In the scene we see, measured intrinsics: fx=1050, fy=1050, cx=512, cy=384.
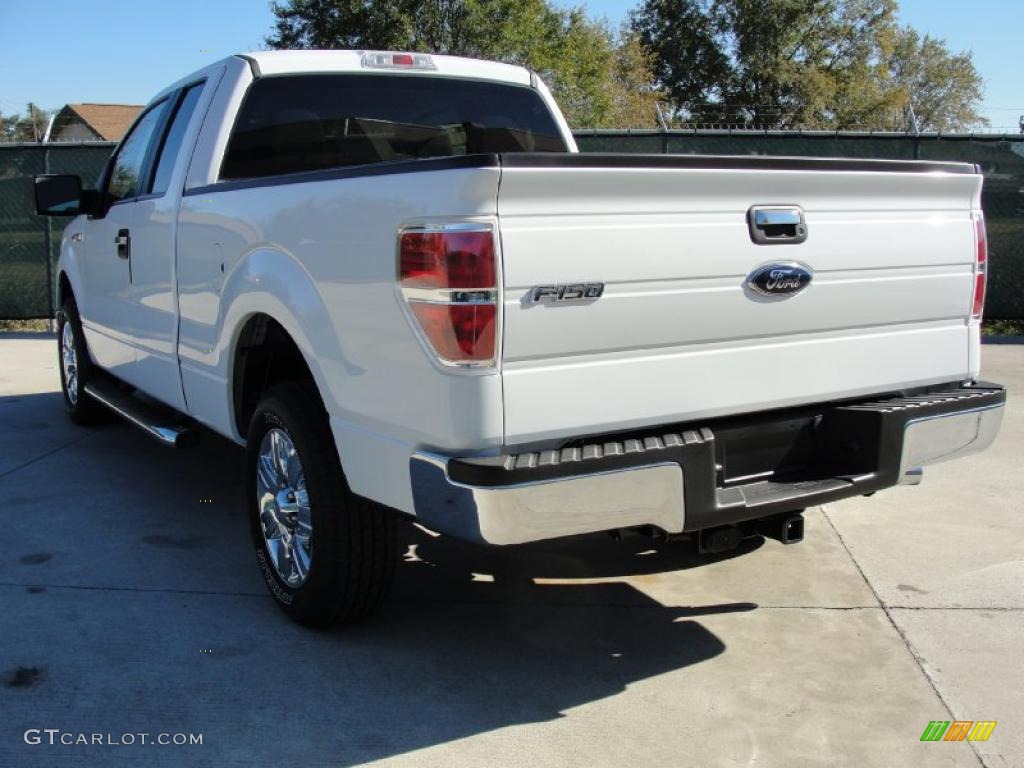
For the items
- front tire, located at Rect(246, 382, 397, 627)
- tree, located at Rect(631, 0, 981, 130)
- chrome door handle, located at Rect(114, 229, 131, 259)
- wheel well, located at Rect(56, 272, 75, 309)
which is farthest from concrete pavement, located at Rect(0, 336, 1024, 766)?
tree, located at Rect(631, 0, 981, 130)

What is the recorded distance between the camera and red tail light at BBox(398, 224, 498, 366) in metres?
2.75

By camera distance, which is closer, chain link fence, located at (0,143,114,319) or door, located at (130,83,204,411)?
door, located at (130,83,204,411)

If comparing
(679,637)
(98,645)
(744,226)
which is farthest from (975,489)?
(98,645)

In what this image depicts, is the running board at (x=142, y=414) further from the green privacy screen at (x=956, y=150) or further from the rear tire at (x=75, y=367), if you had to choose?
the green privacy screen at (x=956, y=150)

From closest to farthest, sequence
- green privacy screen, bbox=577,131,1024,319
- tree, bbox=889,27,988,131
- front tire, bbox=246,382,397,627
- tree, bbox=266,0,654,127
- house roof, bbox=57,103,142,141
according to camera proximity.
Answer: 1. front tire, bbox=246,382,397,627
2. green privacy screen, bbox=577,131,1024,319
3. tree, bbox=266,0,654,127
4. house roof, bbox=57,103,142,141
5. tree, bbox=889,27,988,131

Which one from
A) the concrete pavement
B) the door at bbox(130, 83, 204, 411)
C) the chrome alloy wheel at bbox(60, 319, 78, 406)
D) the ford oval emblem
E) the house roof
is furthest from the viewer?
the house roof

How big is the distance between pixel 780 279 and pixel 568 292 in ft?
2.52

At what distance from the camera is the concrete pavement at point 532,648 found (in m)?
3.08

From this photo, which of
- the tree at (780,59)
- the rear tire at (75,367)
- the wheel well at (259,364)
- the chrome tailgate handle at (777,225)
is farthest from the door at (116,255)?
the tree at (780,59)

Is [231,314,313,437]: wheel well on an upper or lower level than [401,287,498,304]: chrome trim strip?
lower

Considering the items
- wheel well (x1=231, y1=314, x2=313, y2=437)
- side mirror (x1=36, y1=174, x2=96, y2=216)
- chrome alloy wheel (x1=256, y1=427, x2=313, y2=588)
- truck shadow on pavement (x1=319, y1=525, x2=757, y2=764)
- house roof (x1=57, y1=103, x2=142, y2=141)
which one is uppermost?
house roof (x1=57, y1=103, x2=142, y2=141)

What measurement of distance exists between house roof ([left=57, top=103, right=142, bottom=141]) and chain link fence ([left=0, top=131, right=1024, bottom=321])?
143ft

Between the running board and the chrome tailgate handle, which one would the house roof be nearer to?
the running board

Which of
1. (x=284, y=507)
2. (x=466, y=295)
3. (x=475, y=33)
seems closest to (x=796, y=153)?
(x=284, y=507)
